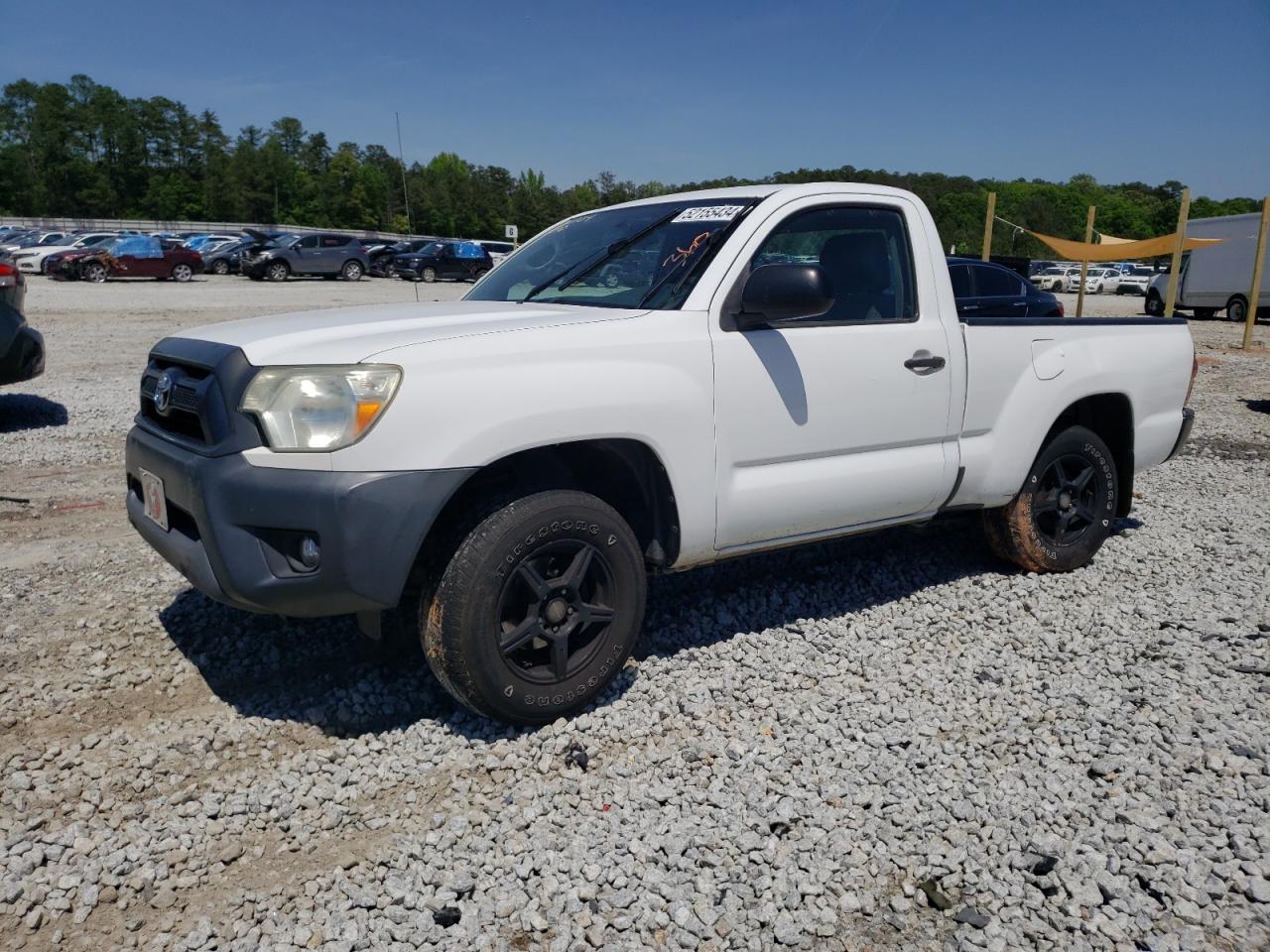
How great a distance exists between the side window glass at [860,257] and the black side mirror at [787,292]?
51 cm

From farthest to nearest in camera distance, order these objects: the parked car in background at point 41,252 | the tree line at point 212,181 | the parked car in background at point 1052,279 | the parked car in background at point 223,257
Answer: the tree line at point 212,181
the parked car in background at point 1052,279
the parked car in background at point 223,257
the parked car in background at point 41,252

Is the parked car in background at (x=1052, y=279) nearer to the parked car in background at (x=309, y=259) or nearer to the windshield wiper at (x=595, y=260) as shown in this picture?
the parked car in background at (x=309, y=259)

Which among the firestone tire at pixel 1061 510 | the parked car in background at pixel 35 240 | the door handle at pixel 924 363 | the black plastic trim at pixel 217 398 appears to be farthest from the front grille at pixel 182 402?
the parked car in background at pixel 35 240

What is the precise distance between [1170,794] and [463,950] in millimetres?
2244

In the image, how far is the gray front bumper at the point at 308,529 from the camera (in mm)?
2889

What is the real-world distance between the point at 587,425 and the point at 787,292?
90 centimetres

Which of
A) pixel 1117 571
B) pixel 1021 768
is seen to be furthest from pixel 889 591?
pixel 1021 768

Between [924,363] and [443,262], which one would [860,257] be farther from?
[443,262]

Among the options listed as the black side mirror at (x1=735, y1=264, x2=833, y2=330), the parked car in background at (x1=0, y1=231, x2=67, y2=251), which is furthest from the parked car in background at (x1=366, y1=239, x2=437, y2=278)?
the black side mirror at (x1=735, y1=264, x2=833, y2=330)

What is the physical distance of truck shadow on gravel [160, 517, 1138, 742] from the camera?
3584 mm

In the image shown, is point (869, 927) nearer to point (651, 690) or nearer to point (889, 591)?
point (651, 690)

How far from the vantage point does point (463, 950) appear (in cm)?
239

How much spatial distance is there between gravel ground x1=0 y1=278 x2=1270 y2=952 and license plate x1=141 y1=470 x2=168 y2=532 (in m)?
0.72

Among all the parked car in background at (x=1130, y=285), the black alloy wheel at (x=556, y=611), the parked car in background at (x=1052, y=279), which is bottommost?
the parked car in background at (x=1130, y=285)
